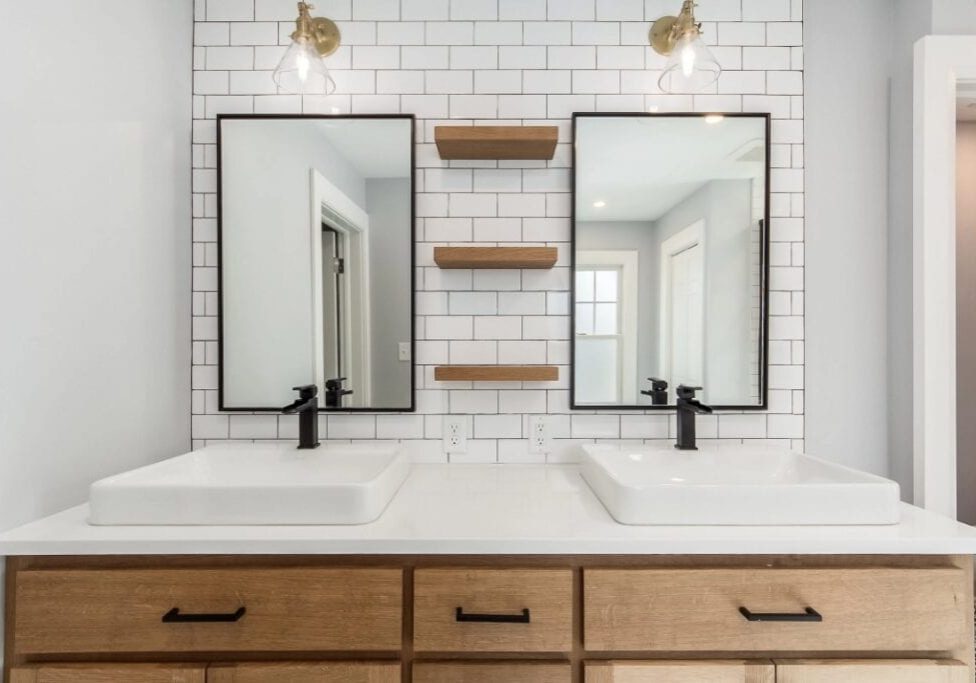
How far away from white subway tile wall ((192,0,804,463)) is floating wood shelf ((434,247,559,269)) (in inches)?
4.6

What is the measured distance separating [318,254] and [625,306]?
41.0 inches

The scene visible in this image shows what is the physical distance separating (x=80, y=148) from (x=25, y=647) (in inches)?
45.0

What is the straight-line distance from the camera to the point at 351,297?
5.70 ft

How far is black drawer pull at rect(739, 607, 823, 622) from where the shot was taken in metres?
1.05

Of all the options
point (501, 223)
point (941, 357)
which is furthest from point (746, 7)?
point (941, 357)

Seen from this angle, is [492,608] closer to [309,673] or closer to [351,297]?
[309,673]

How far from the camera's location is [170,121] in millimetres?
1648

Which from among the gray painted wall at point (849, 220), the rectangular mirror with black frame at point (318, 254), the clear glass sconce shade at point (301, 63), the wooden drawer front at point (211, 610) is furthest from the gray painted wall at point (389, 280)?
the gray painted wall at point (849, 220)

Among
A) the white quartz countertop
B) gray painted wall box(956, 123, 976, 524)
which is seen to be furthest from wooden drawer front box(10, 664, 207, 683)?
gray painted wall box(956, 123, 976, 524)

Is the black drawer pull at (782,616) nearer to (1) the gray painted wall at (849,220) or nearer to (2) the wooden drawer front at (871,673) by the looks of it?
(2) the wooden drawer front at (871,673)

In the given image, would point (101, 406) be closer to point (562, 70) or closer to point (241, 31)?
point (241, 31)

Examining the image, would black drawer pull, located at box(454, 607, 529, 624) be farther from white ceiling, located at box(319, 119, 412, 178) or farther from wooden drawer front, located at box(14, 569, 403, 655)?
white ceiling, located at box(319, 119, 412, 178)

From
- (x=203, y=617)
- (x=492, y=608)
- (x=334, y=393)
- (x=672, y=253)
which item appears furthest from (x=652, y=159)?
(x=203, y=617)

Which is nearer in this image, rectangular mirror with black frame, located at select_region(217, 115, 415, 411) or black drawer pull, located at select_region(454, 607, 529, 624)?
black drawer pull, located at select_region(454, 607, 529, 624)
